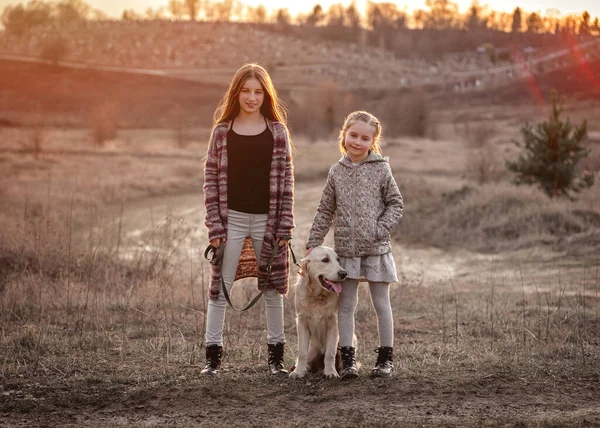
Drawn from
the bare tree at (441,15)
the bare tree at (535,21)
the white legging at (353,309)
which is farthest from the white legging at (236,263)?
Result: the bare tree at (441,15)

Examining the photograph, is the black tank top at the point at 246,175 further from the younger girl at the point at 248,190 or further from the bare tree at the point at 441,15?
the bare tree at the point at 441,15

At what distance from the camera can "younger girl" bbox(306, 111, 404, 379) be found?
4969 mm

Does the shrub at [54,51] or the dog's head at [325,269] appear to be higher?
the shrub at [54,51]

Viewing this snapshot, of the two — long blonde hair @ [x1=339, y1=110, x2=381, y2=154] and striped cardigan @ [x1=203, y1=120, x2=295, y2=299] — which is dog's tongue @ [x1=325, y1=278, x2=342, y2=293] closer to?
striped cardigan @ [x1=203, y1=120, x2=295, y2=299]

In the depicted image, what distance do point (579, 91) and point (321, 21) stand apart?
317ft

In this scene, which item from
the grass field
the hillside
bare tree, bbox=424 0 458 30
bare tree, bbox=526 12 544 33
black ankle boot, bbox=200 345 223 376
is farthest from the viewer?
bare tree, bbox=424 0 458 30

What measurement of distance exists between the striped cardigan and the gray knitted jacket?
0.27m

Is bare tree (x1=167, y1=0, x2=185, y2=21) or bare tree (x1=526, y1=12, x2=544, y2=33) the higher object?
bare tree (x1=167, y1=0, x2=185, y2=21)

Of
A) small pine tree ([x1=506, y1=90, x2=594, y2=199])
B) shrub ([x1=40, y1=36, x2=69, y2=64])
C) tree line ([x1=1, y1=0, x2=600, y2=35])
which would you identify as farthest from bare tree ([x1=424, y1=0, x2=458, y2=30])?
small pine tree ([x1=506, y1=90, x2=594, y2=199])

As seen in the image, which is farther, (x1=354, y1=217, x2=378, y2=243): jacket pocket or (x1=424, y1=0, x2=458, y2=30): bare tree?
(x1=424, y1=0, x2=458, y2=30): bare tree

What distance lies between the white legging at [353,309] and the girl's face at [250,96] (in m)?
1.46

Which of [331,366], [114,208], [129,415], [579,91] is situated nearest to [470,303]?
[331,366]

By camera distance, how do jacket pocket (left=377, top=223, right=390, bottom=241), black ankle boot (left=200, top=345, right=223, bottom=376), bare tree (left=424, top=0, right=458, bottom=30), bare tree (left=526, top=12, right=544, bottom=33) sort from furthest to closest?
bare tree (left=424, top=0, right=458, bottom=30) < bare tree (left=526, top=12, right=544, bottom=33) < black ankle boot (left=200, top=345, right=223, bottom=376) < jacket pocket (left=377, top=223, right=390, bottom=241)

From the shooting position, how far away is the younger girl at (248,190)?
5.11 metres
